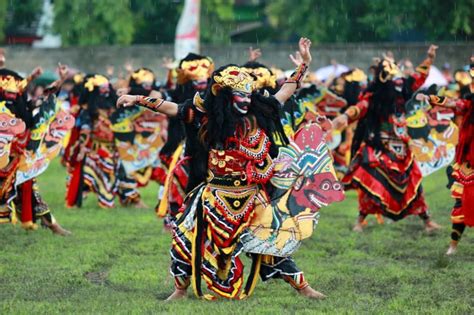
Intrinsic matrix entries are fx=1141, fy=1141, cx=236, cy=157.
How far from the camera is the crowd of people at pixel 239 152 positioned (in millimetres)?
8164

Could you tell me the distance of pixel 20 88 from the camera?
1109cm

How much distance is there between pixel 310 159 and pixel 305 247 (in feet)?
10.2

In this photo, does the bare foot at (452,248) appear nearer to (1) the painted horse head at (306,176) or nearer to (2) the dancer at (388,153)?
(2) the dancer at (388,153)

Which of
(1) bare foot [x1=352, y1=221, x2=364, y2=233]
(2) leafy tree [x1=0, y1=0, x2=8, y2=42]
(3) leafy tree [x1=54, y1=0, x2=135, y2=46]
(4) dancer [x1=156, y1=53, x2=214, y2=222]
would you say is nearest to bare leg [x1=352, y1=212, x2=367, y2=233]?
(1) bare foot [x1=352, y1=221, x2=364, y2=233]

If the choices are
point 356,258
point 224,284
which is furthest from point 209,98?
point 356,258

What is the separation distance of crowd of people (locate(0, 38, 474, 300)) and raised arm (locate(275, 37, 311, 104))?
1 centimetres

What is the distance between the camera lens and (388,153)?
12.4 meters

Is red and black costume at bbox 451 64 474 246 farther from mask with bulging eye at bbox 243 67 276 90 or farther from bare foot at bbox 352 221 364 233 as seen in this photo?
bare foot at bbox 352 221 364 233

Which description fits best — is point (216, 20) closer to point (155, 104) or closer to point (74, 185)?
point (74, 185)

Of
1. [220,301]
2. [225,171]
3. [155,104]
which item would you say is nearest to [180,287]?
[220,301]

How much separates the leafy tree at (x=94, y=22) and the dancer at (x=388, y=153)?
20.0 metres

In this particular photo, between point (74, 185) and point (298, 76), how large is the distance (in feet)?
24.3

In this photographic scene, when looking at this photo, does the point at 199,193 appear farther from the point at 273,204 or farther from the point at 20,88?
the point at 20,88

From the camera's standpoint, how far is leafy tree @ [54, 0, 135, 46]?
31719 millimetres
